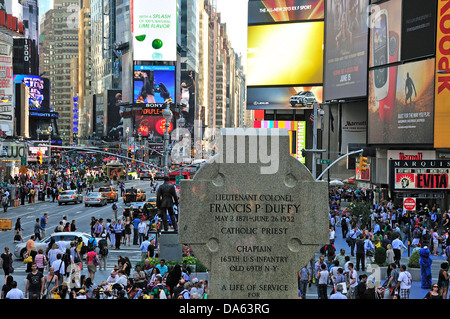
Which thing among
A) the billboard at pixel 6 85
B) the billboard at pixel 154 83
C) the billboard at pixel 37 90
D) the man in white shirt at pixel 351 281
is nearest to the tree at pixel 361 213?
the man in white shirt at pixel 351 281

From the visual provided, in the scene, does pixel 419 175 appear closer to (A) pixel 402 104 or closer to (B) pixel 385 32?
(A) pixel 402 104

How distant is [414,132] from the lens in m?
58.8

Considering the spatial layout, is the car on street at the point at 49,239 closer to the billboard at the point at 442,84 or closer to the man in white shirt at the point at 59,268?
the man in white shirt at the point at 59,268

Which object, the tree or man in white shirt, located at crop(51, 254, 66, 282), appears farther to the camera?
the tree

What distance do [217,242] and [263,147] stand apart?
1295 mm

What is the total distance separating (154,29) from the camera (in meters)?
158

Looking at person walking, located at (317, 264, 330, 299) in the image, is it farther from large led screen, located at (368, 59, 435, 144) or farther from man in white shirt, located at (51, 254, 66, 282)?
large led screen, located at (368, 59, 435, 144)

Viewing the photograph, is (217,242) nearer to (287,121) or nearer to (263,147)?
(263,147)

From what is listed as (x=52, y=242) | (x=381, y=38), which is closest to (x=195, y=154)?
(x=381, y=38)

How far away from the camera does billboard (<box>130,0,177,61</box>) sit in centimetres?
15662

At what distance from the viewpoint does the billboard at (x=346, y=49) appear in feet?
243

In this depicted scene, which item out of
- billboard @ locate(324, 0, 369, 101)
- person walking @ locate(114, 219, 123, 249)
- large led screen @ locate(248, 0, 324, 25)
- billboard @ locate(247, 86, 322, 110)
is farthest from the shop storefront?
large led screen @ locate(248, 0, 324, 25)

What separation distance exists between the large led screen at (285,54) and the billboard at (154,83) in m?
59.5

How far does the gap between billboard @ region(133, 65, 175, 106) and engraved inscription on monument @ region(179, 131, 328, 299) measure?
153 meters
